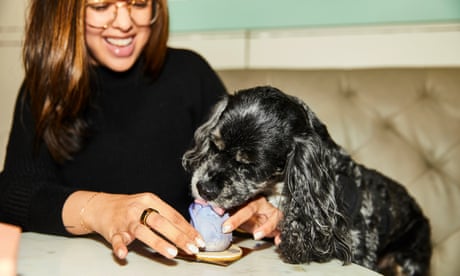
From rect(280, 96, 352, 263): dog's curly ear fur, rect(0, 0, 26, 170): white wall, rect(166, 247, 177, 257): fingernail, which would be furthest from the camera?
rect(0, 0, 26, 170): white wall

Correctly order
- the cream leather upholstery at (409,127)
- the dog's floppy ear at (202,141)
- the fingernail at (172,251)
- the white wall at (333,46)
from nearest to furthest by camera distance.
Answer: the fingernail at (172,251) → the dog's floppy ear at (202,141) → the cream leather upholstery at (409,127) → the white wall at (333,46)

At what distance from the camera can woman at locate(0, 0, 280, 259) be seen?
4.80ft

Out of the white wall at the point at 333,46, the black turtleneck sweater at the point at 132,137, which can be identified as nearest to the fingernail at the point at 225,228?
the black turtleneck sweater at the point at 132,137

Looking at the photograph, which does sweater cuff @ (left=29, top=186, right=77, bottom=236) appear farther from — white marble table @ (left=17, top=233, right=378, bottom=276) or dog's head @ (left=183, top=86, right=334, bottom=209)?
dog's head @ (left=183, top=86, right=334, bottom=209)

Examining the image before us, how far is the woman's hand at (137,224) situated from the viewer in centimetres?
113

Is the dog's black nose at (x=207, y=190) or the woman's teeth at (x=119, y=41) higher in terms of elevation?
the woman's teeth at (x=119, y=41)

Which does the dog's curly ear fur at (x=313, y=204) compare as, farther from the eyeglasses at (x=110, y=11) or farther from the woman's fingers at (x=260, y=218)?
the eyeglasses at (x=110, y=11)

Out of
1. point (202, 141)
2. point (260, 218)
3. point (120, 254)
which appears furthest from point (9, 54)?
point (120, 254)

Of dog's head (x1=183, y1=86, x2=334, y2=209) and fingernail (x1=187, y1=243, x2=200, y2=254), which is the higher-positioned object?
dog's head (x1=183, y1=86, x2=334, y2=209)

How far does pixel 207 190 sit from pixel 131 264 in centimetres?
32

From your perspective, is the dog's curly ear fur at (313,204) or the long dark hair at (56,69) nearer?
the dog's curly ear fur at (313,204)

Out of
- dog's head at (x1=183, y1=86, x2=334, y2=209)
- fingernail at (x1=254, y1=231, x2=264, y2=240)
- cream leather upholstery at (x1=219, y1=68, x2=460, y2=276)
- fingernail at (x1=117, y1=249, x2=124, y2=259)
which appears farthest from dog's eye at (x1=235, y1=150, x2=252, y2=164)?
cream leather upholstery at (x1=219, y1=68, x2=460, y2=276)

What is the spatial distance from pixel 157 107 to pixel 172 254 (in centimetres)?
85

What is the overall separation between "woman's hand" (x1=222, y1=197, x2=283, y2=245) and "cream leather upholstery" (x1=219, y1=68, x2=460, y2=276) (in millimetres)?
757
